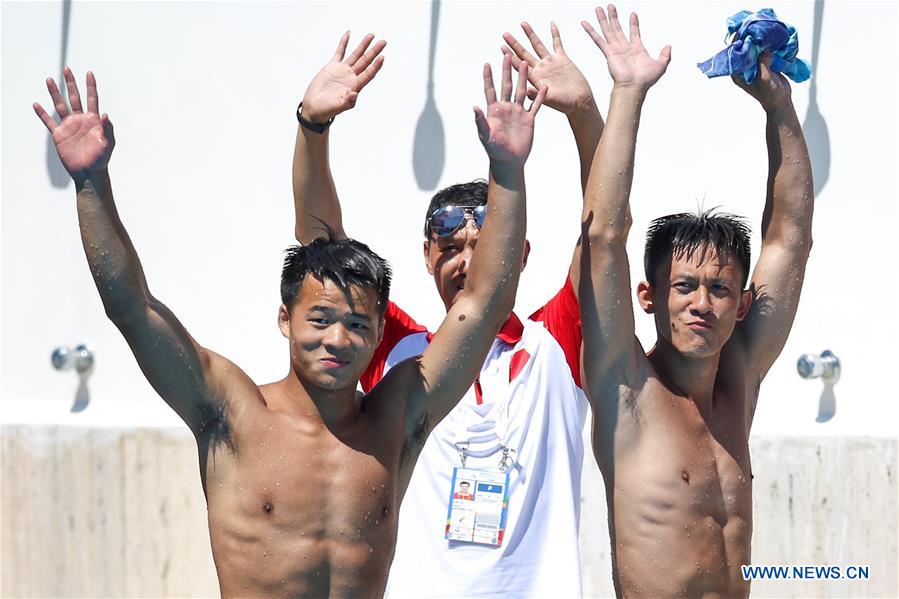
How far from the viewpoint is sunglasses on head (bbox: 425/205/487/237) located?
328 cm

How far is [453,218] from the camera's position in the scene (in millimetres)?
3287

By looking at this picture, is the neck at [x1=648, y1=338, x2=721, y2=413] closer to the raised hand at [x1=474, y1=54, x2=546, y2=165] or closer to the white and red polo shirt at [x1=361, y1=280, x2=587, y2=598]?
the white and red polo shirt at [x1=361, y1=280, x2=587, y2=598]

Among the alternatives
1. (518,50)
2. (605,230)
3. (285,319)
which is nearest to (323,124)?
(518,50)

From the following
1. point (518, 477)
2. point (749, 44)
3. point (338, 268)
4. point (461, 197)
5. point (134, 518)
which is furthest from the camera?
point (134, 518)

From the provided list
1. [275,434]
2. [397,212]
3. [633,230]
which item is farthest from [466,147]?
[275,434]

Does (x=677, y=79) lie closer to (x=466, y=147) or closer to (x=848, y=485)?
(x=466, y=147)

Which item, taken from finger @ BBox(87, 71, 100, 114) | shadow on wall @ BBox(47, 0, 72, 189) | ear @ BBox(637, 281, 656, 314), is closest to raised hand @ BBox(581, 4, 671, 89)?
ear @ BBox(637, 281, 656, 314)

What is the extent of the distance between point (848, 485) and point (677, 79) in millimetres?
A: 1650

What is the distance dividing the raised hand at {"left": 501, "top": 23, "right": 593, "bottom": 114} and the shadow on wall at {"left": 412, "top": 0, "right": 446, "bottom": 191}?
169 cm

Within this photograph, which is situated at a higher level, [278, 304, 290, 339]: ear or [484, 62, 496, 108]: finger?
[484, 62, 496, 108]: finger

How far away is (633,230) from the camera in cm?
473

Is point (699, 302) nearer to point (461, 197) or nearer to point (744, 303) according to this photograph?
point (744, 303)

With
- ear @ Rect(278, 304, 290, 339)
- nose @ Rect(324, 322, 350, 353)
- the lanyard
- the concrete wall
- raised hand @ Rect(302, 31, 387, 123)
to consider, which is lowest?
the concrete wall

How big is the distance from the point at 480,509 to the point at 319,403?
2.03 feet
